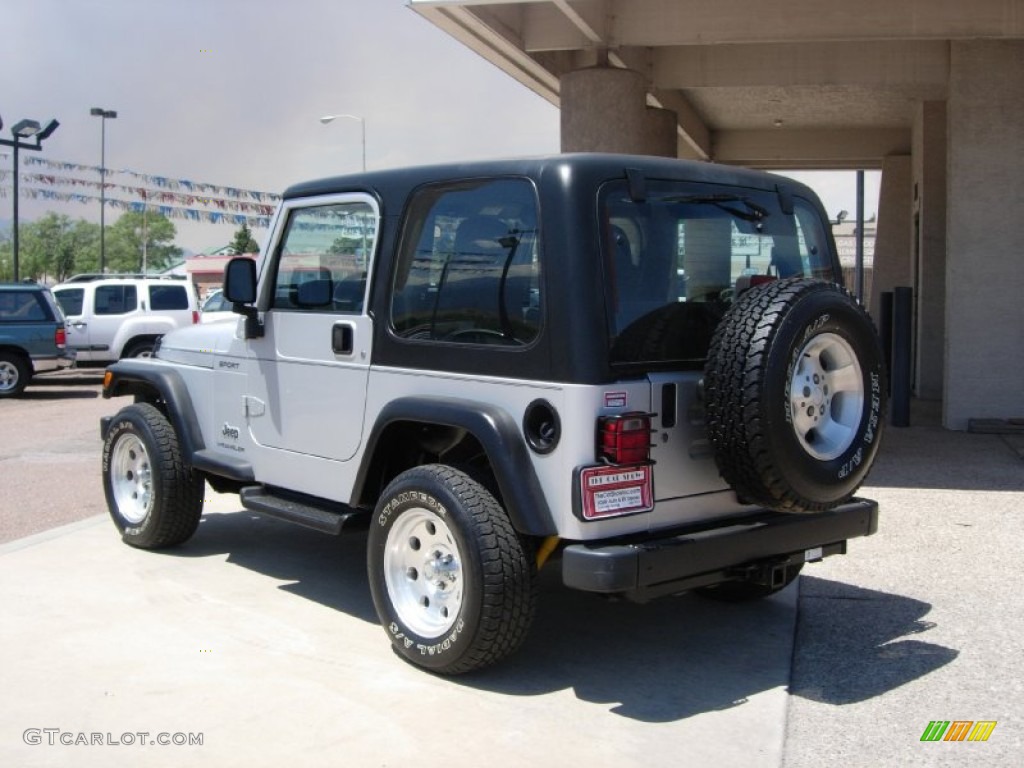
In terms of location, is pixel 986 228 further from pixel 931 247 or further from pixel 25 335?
pixel 25 335

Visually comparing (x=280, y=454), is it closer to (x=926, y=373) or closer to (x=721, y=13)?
(x=721, y=13)

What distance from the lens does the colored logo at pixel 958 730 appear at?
13.7 feet

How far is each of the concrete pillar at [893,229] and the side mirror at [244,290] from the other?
16.1 metres

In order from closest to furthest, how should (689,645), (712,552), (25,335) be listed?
(712,552)
(689,645)
(25,335)

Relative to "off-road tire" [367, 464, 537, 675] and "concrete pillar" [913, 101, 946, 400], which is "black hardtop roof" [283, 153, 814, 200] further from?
"concrete pillar" [913, 101, 946, 400]

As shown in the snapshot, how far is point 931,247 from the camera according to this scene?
14.9 meters

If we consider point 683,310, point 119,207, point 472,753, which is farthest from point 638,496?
point 119,207

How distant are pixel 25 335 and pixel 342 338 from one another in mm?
14092

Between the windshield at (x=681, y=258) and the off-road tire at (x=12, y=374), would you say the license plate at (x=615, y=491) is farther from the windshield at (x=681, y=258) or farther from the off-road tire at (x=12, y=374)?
the off-road tire at (x=12, y=374)

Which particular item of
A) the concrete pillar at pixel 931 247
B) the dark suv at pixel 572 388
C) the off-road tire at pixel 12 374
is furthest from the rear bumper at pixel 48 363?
the dark suv at pixel 572 388

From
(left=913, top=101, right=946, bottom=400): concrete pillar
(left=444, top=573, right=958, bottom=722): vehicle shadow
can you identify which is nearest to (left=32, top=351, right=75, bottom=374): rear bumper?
(left=913, top=101, right=946, bottom=400): concrete pillar

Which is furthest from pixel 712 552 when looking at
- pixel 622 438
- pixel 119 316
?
pixel 119 316

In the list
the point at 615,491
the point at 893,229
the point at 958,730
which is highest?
the point at 893,229

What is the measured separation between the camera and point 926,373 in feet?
51.8
